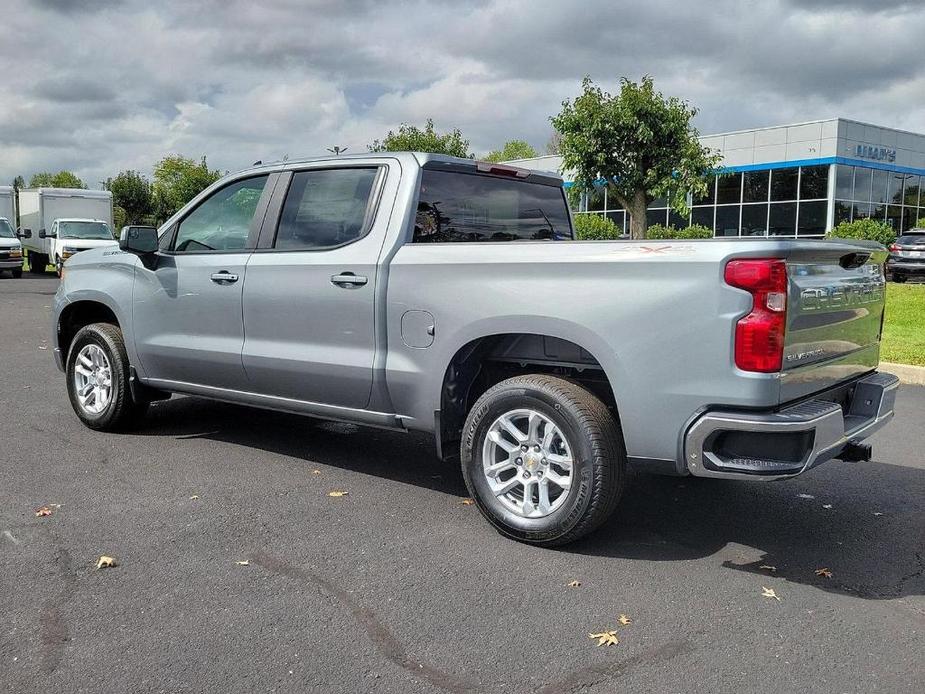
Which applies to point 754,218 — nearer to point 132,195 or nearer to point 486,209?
point 486,209

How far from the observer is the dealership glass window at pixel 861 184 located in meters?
33.2

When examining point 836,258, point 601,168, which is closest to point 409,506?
point 836,258

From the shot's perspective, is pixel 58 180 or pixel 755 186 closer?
pixel 755 186

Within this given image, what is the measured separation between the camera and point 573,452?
13.6ft

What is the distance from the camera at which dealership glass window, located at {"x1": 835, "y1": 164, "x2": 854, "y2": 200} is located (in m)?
32.3

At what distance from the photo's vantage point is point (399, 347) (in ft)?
15.7

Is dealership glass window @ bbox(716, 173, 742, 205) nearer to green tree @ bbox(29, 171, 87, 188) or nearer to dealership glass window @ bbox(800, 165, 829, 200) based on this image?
dealership glass window @ bbox(800, 165, 829, 200)

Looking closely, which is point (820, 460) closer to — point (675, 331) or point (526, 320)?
point (675, 331)

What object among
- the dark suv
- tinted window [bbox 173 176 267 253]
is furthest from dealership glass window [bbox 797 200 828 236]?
tinted window [bbox 173 176 267 253]

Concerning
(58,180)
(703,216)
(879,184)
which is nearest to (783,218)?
(703,216)

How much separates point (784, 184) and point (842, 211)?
2.40 metres

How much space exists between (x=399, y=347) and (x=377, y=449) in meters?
1.67

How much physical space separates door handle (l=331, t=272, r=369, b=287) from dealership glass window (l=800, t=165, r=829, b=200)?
1227 inches

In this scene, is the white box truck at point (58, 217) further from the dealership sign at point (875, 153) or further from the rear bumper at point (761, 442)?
→ the rear bumper at point (761, 442)
